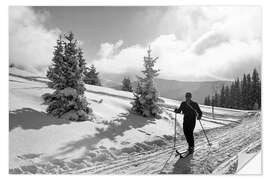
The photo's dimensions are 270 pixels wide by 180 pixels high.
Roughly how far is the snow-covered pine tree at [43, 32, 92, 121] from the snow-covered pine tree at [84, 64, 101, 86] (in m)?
0.20

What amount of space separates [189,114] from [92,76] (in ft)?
8.36

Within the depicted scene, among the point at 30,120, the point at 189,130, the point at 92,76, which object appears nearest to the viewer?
the point at 30,120

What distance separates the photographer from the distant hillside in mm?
8195

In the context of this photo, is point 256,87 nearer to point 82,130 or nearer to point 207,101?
point 207,101

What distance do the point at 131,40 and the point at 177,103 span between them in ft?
6.36

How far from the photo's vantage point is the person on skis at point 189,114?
820cm

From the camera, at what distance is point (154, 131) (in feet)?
27.6

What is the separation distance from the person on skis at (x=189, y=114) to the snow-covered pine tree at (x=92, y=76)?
6.78ft

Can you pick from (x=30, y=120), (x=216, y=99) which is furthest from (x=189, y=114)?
(x=30, y=120)

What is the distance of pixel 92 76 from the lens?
27.7ft
